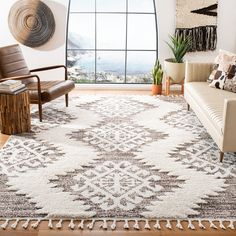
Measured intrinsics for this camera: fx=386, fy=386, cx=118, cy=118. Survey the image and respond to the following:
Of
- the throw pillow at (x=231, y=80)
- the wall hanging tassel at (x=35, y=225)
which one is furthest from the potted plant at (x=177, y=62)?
the wall hanging tassel at (x=35, y=225)

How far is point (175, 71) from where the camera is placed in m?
5.29

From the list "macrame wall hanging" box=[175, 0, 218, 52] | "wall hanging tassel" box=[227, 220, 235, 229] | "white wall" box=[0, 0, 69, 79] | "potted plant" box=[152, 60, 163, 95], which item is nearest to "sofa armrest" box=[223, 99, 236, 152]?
"wall hanging tassel" box=[227, 220, 235, 229]

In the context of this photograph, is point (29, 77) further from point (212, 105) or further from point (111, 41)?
point (111, 41)

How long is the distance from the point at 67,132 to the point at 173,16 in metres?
2.65

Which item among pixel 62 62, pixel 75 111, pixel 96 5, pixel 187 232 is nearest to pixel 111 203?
pixel 187 232

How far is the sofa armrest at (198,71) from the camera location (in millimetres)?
4516

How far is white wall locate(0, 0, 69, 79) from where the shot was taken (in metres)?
5.55

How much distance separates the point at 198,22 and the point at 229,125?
115 inches

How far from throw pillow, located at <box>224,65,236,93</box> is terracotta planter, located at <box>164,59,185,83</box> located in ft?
4.22

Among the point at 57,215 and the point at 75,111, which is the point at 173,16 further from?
the point at 57,215

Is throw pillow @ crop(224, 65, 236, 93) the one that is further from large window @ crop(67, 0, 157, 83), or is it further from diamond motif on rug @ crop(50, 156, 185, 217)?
large window @ crop(67, 0, 157, 83)

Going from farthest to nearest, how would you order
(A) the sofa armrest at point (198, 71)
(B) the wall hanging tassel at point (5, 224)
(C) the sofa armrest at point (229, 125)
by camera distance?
1. (A) the sofa armrest at point (198, 71)
2. (C) the sofa armrest at point (229, 125)
3. (B) the wall hanging tassel at point (5, 224)

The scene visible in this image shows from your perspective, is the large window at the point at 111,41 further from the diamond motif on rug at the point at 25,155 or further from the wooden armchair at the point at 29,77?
the diamond motif on rug at the point at 25,155

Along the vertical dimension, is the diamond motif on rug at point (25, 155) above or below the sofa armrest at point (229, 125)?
below
